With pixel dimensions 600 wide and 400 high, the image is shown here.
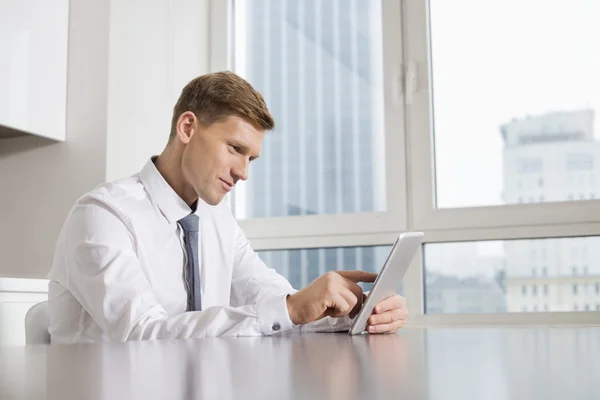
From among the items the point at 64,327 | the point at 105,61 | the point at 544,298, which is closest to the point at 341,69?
the point at 105,61

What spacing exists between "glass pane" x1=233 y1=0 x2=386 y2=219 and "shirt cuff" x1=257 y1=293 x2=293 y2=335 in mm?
1447

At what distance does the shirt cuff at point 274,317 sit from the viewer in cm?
134

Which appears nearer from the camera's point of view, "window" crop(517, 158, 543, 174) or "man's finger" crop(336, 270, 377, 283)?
"man's finger" crop(336, 270, 377, 283)

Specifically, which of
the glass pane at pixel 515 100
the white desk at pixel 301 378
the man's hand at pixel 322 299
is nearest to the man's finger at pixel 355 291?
the man's hand at pixel 322 299

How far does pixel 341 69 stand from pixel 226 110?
1166 mm

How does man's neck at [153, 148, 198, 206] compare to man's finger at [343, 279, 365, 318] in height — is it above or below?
above

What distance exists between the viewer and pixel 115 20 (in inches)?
101

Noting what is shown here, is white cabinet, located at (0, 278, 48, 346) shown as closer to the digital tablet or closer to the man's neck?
the man's neck

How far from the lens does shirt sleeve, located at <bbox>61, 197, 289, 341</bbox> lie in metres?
1.34

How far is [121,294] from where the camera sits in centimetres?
143

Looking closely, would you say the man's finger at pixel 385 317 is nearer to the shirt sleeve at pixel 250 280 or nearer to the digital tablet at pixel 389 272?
the digital tablet at pixel 389 272

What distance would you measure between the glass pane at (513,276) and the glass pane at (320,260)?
0.20m

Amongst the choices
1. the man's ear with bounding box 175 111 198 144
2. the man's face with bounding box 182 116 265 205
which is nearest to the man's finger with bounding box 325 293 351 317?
the man's face with bounding box 182 116 265 205

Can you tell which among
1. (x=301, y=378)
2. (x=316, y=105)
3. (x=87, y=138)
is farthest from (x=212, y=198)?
(x=301, y=378)
